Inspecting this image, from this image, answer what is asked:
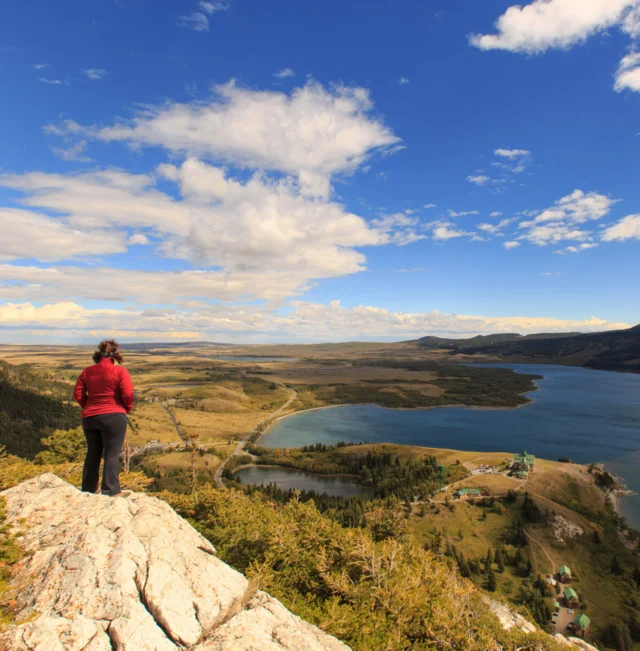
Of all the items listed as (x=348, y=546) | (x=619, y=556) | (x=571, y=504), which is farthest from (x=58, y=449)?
(x=571, y=504)

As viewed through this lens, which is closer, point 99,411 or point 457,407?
point 99,411

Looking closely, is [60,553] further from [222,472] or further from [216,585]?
[222,472]

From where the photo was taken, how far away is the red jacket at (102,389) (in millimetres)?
9586

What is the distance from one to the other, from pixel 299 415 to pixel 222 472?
250 feet

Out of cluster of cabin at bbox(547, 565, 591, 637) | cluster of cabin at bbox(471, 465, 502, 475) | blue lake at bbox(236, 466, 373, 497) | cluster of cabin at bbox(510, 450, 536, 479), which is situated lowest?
blue lake at bbox(236, 466, 373, 497)

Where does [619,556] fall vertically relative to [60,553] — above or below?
below

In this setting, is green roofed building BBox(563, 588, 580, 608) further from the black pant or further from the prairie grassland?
the prairie grassland

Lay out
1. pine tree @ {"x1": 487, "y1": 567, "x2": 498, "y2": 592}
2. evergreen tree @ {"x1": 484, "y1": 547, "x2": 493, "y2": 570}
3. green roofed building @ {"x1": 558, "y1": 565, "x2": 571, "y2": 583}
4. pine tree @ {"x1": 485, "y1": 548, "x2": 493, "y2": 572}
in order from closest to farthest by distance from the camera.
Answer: pine tree @ {"x1": 487, "y1": 567, "x2": 498, "y2": 592}
green roofed building @ {"x1": 558, "y1": 565, "x2": 571, "y2": 583}
pine tree @ {"x1": 485, "y1": 548, "x2": 493, "y2": 572}
evergreen tree @ {"x1": 484, "y1": 547, "x2": 493, "y2": 570}

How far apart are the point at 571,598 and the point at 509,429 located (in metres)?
103

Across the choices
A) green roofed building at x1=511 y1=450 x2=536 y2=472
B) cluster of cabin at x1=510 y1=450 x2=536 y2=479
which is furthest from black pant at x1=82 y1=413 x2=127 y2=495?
green roofed building at x1=511 y1=450 x2=536 y2=472

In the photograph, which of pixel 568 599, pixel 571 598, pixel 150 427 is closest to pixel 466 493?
pixel 568 599

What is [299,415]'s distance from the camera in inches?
6678

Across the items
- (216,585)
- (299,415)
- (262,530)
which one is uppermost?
(216,585)

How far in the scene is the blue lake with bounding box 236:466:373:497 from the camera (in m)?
90.2
